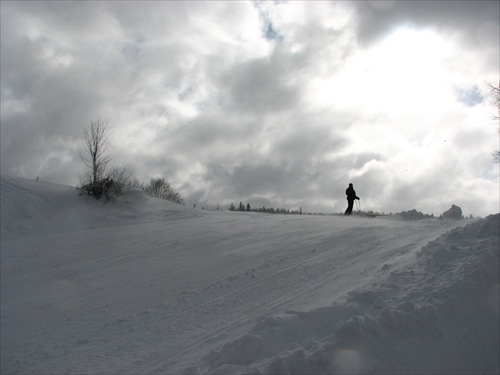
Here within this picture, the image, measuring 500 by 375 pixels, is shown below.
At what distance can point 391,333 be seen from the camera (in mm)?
5480

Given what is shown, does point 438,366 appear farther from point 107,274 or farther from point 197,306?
point 107,274

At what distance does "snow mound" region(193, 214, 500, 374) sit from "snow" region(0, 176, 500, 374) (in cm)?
2

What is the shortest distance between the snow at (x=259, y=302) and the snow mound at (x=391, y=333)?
0.02m

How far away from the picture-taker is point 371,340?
530 centimetres

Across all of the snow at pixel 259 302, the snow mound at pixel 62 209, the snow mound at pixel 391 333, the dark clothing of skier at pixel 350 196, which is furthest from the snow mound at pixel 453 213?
the snow mound at pixel 62 209

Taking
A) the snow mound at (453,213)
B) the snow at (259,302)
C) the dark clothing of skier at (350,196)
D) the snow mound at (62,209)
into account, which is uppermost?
the dark clothing of skier at (350,196)

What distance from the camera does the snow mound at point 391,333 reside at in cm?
509

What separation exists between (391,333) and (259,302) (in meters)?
2.73

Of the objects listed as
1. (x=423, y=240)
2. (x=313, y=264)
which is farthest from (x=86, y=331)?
(x=423, y=240)

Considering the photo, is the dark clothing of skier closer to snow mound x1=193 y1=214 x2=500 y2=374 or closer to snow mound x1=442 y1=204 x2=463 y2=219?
snow mound x1=442 y1=204 x2=463 y2=219

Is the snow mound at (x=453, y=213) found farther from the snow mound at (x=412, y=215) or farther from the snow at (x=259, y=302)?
the snow at (x=259, y=302)

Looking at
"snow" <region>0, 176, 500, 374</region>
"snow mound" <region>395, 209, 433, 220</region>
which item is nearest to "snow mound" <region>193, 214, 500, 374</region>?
"snow" <region>0, 176, 500, 374</region>

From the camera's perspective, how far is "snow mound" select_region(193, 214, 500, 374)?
5.09m

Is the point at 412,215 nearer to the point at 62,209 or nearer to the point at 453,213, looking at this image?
the point at 453,213
